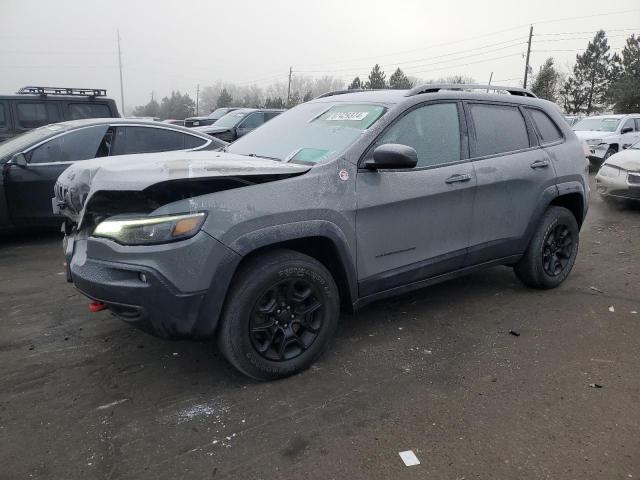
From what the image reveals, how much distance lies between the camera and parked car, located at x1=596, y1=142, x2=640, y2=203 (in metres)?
8.73

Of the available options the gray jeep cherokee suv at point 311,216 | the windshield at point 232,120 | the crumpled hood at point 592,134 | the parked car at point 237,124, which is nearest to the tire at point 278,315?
the gray jeep cherokee suv at point 311,216

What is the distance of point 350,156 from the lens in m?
3.28

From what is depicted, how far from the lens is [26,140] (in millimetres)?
6398

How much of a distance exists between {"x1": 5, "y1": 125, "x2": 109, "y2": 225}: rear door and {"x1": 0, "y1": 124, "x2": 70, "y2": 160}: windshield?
0.35ft

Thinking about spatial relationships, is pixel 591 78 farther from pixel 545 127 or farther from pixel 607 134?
pixel 545 127

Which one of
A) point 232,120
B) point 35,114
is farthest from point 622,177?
point 35,114

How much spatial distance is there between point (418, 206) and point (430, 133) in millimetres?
581

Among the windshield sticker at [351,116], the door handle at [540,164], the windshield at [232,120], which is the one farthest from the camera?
the windshield at [232,120]

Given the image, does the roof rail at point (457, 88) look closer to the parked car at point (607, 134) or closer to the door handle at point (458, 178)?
the door handle at point (458, 178)

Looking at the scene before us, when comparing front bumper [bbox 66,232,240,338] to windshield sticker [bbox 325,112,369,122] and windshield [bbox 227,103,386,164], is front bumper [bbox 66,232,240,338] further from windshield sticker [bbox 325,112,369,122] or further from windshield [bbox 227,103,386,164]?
windshield sticker [bbox 325,112,369,122]

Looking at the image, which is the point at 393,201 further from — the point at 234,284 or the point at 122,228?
the point at 122,228

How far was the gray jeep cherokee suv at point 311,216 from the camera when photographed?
2727 millimetres

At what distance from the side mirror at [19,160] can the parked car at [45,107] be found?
3.31 meters

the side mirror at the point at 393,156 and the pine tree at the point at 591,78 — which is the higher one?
the pine tree at the point at 591,78
